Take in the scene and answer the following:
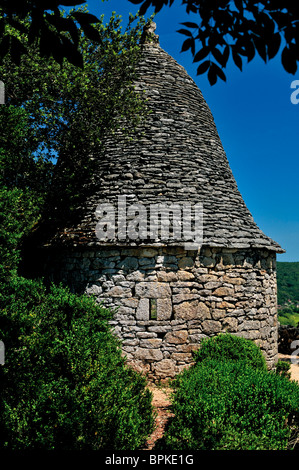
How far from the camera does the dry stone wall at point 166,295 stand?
7.27m

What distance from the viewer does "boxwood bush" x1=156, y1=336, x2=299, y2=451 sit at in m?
3.97

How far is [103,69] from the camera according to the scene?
8.55 m

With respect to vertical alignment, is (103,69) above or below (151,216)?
above

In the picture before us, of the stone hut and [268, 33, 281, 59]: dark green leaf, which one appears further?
the stone hut

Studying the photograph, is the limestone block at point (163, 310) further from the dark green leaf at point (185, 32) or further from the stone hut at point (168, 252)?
the dark green leaf at point (185, 32)

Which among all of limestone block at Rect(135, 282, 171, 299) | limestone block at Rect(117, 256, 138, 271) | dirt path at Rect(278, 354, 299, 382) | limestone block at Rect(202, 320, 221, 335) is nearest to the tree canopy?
limestone block at Rect(117, 256, 138, 271)

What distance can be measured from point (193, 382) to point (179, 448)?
1230 millimetres

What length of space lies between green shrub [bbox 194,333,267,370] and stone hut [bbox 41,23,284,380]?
16.6 inches

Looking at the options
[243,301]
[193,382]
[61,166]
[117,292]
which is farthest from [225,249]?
[61,166]

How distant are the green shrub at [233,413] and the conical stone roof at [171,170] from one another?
3.30 m

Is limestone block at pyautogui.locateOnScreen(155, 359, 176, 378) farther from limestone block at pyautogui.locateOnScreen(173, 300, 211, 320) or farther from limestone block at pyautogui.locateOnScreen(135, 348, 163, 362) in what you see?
limestone block at pyautogui.locateOnScreen(173, 300, 211, 320)
